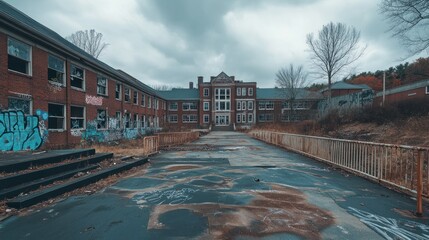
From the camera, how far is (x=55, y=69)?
16484mm

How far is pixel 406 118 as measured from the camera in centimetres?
1922

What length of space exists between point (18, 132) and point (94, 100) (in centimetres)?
847

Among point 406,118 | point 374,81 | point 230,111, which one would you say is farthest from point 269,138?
point 374,81

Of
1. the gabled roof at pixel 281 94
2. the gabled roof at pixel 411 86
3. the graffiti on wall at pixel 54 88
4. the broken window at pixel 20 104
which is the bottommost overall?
the broken window at pixel 20 104

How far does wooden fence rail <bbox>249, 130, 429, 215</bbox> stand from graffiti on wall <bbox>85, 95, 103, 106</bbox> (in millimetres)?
15448

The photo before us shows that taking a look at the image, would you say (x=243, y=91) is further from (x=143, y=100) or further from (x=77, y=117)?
(x=77, y=117)

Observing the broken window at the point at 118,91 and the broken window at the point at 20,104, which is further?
the broken window at the point at 118,91

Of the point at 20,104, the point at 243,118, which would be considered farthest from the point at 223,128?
the point at 20,104

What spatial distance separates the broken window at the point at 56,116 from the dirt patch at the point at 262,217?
14.0 m

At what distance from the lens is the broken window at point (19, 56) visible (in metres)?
13.0

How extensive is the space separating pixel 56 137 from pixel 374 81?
256 ft

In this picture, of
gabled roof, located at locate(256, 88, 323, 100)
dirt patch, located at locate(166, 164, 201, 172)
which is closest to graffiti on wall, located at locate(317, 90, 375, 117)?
dirt patch, located at locate(166, 164, 201, 172)

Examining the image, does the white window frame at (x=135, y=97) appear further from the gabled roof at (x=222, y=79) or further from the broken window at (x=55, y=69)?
the gabled roof at (x=222, y=79)

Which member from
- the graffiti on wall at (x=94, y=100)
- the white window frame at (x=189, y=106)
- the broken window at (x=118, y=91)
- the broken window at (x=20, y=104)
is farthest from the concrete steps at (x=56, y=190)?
the white window frame at (x=189, y=106)
